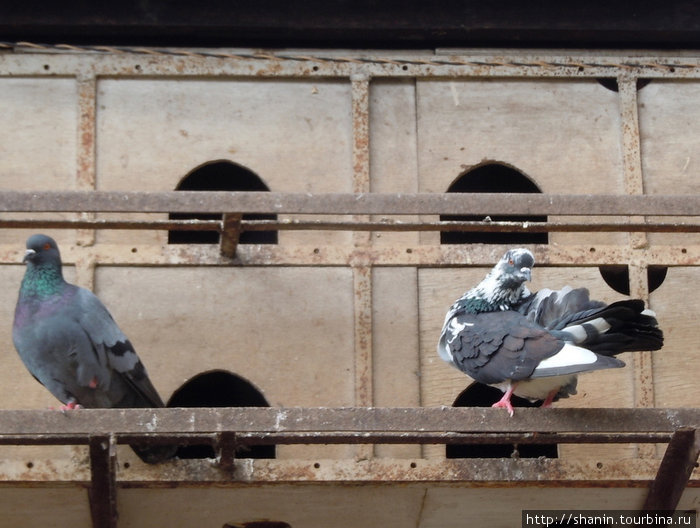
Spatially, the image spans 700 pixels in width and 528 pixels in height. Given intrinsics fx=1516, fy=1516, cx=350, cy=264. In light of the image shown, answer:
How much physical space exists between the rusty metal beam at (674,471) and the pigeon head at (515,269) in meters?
0.90

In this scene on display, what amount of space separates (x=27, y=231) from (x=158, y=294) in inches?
27.3

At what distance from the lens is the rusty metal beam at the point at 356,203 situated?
602 cm

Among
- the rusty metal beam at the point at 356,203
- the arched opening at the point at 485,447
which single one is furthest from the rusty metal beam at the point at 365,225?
the arched opening at the point at 485,447

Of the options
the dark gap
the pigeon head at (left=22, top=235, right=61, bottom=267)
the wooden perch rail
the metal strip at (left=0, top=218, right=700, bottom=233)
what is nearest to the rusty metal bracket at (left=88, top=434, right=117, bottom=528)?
the wooden perch rail

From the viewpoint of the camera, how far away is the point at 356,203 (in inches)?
239

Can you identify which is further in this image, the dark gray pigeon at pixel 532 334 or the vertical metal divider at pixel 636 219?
the vertical metal divider at pixel 636 219

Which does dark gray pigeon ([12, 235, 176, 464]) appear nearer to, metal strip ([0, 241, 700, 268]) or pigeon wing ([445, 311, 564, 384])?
metal strip ([0, 241, 700, 268])

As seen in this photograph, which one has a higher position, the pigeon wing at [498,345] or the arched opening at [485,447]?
the pigeon wing at [498,345]

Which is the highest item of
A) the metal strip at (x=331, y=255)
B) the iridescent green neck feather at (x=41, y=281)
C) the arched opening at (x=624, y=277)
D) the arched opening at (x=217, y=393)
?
the metal strip at (x=331, y=255)

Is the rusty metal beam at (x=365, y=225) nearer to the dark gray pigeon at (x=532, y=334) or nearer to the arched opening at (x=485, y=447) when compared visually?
the dark gray pigeon at (x=532, y=334)

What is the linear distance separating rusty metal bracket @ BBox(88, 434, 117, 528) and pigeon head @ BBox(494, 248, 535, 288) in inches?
68.5

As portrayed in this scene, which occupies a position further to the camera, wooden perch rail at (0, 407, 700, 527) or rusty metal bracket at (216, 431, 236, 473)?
rusty metal bracket at (216, 431, 236, 473)

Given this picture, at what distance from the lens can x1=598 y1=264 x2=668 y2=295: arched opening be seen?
7.09 m

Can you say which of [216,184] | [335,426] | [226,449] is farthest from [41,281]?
[216,184]
